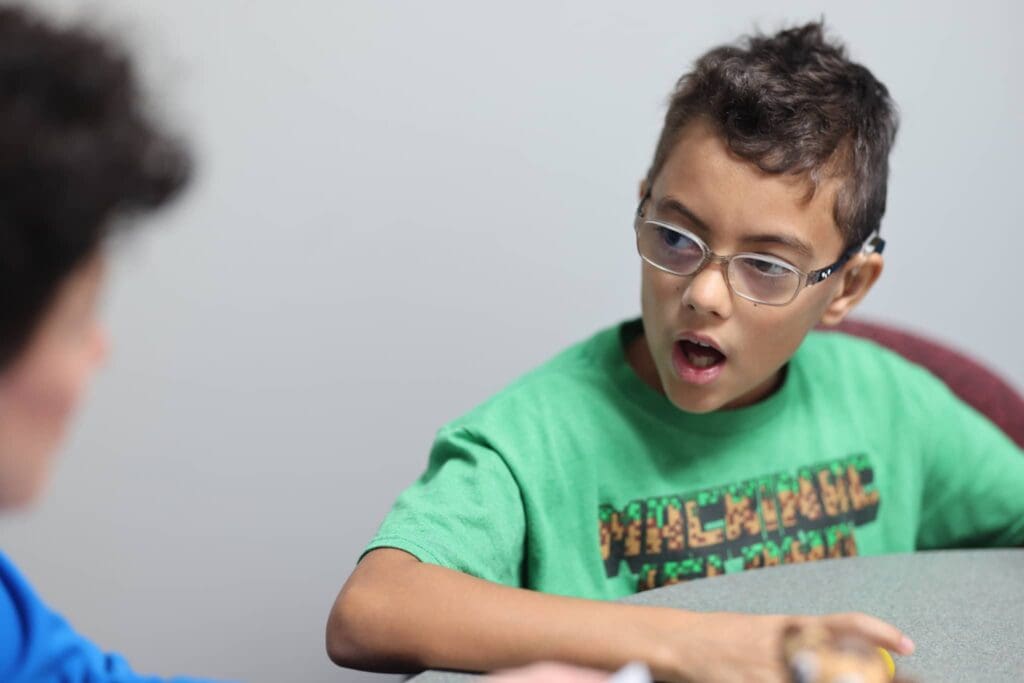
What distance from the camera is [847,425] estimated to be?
1442 mm

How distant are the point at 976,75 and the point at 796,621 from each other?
5.03 feet

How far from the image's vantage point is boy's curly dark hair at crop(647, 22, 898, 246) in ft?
3.95

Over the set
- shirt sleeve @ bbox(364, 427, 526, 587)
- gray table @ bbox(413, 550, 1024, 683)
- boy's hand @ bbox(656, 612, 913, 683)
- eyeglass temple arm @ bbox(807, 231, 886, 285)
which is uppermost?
eyeglass temple arm @ bbox(807, 231, 886, 285)

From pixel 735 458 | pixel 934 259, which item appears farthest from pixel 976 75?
pixel 735 458

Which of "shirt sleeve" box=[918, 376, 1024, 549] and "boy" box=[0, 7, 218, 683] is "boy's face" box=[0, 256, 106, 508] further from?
"shirt sleeve" box=[918, 376, 1024, 549]

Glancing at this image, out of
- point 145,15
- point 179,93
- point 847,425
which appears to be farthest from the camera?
point 145,15

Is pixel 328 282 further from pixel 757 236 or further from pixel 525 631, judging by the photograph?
pixel 525 631

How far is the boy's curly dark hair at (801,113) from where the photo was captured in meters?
1.20

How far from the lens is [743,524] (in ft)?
4.38

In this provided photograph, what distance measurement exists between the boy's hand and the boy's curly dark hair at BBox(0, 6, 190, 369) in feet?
1.84

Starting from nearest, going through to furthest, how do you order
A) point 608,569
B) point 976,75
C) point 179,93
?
point 179,93
point 608,569
point 976,75

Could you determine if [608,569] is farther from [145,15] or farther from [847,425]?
[145,15]

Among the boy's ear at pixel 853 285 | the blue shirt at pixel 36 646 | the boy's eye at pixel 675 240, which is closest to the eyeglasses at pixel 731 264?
the boy's eye at pixel 675 240

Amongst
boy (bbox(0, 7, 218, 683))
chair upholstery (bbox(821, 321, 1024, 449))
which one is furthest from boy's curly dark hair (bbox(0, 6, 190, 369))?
chair upholstery (bbox(821, 321, 1024, 449))
